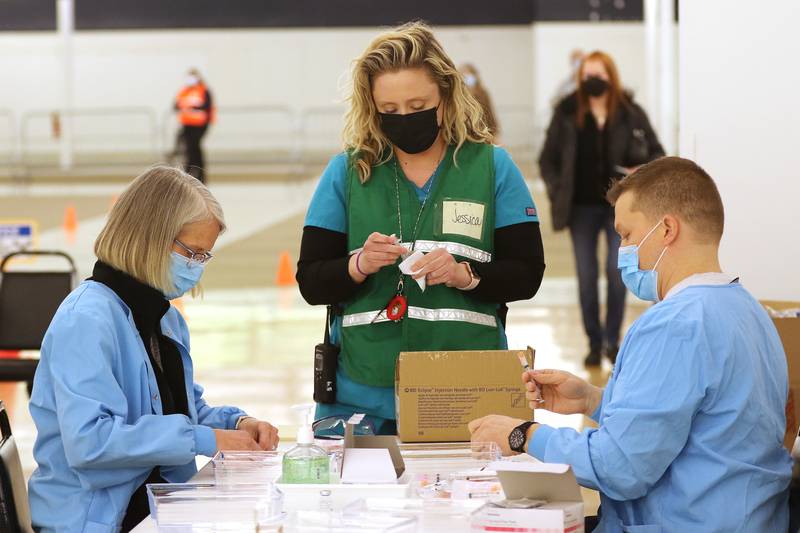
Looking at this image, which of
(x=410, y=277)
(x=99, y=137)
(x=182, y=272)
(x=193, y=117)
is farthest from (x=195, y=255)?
(x=99, y=137)

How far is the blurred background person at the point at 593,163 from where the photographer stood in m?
7.44

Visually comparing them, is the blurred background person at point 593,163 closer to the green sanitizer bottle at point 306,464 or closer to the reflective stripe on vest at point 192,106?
the green sanitizer bottle at point 306,464

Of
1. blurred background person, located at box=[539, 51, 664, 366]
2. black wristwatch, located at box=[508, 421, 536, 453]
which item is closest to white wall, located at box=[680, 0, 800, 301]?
black wristwatch, located at box=[508, 421, 536, 453]

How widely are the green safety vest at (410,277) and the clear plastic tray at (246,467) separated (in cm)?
45

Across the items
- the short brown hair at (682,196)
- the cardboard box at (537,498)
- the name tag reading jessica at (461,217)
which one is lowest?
the cardboard box at (537,498)

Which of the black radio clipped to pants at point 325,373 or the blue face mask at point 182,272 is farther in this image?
the black radio clipped to pants at point 325,373

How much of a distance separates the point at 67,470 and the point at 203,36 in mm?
25635

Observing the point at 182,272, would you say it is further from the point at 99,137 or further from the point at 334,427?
the point at 99,137

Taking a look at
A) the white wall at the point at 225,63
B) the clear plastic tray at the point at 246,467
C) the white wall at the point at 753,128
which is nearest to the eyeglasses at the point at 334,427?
the clear plastic tray at the point at 246,467

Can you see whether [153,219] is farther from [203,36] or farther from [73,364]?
[203,36]

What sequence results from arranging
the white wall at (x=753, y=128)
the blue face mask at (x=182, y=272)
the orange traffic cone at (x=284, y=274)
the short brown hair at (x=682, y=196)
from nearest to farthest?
1. the short brown hair at (x=682, y=196)
2. the blue face mask at (x=182, y=272)
3. the white wall at (x=753, y=128)
4. the orange traffic cone at (x=284, y=274)

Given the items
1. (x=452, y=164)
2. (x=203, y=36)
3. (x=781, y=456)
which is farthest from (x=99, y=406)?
(x=203, y=36)

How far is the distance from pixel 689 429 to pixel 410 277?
1.03 metres

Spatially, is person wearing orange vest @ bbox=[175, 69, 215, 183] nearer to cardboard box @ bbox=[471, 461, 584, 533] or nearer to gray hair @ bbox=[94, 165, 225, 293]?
gray hair @ bbox=[94, 165, 225, 293]
